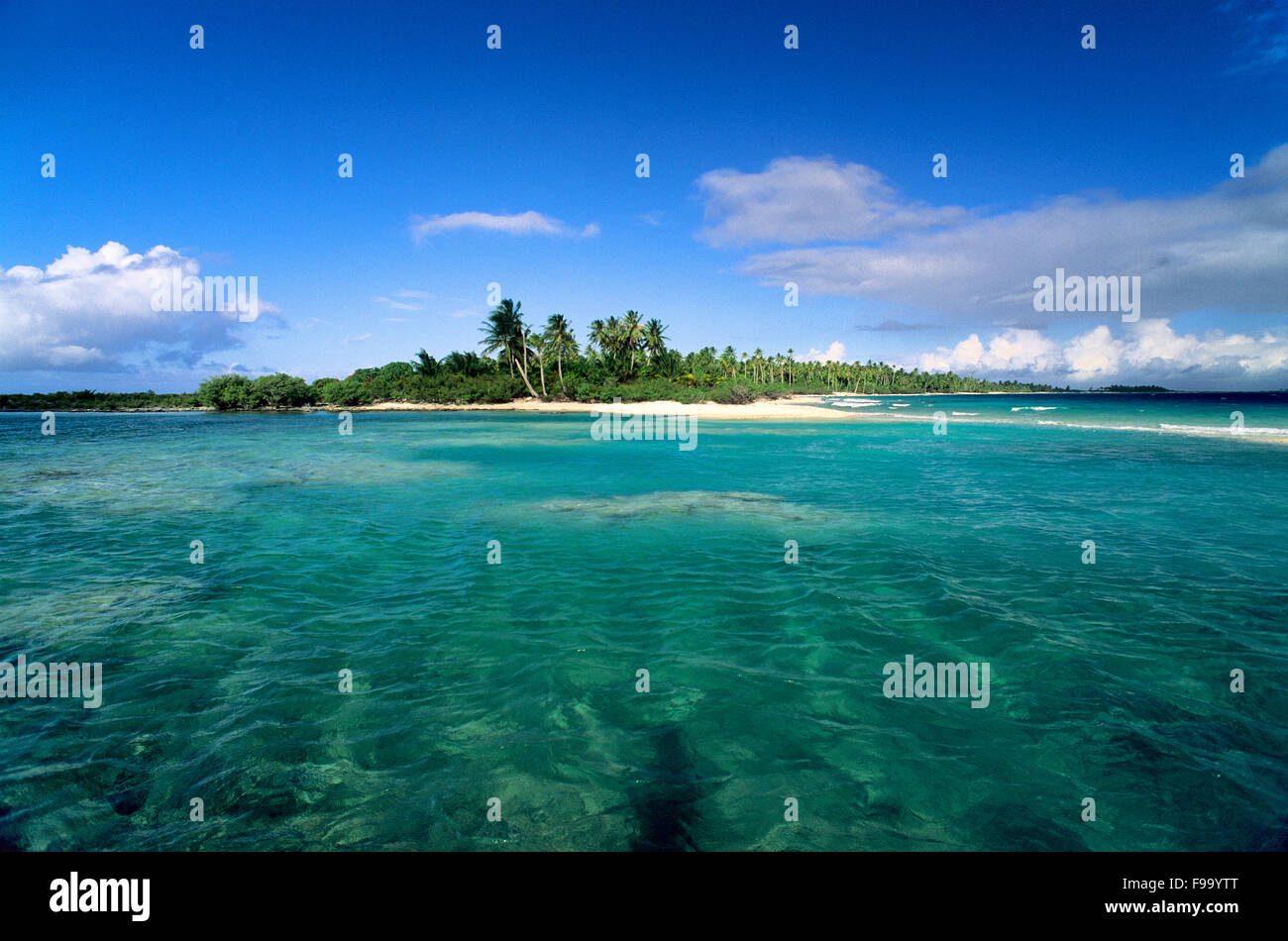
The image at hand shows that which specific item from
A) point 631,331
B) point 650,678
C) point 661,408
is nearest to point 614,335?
point 631,331

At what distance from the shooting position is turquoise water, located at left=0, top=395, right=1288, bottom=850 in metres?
4.83

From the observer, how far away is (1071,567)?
12.0 meters

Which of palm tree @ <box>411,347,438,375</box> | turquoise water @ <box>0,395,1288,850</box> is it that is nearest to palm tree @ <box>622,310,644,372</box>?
palm tree @ <box>411,347,438,375</box>

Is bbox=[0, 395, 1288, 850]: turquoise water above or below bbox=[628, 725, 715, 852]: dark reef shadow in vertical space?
above

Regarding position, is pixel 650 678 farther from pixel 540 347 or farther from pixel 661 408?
pixel 540 347

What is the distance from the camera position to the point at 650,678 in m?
7.38

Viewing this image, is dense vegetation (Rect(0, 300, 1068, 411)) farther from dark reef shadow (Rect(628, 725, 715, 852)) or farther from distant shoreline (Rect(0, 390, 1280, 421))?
dark reef shadow (Rect(628, 725, 715, 852))

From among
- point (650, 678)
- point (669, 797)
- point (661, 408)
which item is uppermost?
point (661, 408)

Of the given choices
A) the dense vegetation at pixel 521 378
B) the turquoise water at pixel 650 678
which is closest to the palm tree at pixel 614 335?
the dense vegetation at pixel 521 378

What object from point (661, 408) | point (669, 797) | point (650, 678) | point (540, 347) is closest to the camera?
point (669, 797)

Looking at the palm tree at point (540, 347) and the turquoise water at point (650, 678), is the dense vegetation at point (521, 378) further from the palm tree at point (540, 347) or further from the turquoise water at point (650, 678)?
the turquoise water at point (650, 678)

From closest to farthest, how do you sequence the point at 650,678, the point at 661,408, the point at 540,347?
1. the point at 650,678
2. the point at 661,408
3. the point at 540,347
